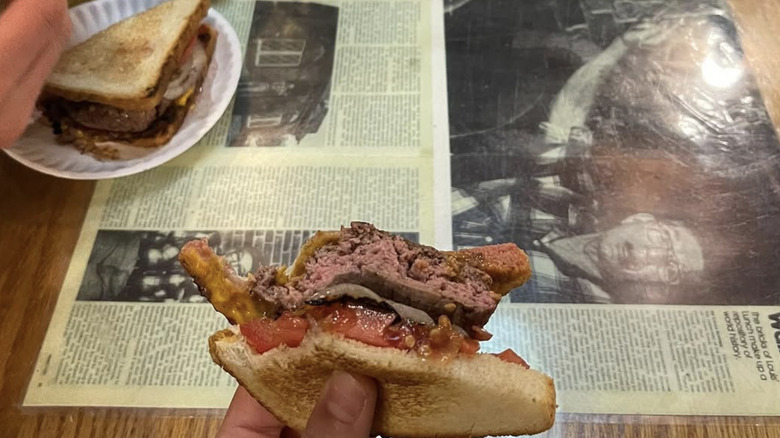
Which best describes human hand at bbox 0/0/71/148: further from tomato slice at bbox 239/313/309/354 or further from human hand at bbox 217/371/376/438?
human hand at bbox 217/371/376/438

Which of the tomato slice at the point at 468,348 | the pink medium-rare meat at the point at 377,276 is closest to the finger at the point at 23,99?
the pink medium-rare meat at the point at 377,276

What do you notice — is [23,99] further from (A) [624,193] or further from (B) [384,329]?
(A) [624,193]

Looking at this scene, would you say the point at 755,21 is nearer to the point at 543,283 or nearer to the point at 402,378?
the point at 543,283

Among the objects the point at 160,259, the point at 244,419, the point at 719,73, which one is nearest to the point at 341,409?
the point at 244,419

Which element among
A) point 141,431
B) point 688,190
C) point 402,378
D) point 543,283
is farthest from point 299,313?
point 688,190

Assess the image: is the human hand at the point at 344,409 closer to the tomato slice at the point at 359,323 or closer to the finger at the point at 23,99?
the tomato slice at the point at 359,323

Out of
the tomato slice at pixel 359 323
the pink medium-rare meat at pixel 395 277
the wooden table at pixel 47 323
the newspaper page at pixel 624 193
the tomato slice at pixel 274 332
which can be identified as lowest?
the wooden table at pixel 47 323
